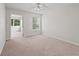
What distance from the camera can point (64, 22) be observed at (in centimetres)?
564

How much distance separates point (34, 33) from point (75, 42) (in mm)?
4503

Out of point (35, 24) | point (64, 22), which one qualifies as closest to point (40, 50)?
point (64, 22)

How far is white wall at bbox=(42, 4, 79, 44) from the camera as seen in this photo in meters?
4.83

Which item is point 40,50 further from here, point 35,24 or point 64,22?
point 35,24

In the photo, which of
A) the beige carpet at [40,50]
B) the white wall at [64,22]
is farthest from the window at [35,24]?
the beige carpet at [40,50]

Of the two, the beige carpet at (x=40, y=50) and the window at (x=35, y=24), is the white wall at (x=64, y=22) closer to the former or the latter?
the beige carpet at (x=40, y=50)

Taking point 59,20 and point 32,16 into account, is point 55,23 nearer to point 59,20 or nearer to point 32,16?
point 59,20

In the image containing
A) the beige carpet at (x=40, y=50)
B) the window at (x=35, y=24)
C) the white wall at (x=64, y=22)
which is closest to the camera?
the beige carpet at (x=40, y=50)

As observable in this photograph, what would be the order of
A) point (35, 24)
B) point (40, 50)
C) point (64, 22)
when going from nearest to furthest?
1. point (40, 50)
2. point (64, 22)
3. point (35, 24)

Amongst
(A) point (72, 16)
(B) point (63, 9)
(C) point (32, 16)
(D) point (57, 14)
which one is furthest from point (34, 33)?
(A) point (72, 16)

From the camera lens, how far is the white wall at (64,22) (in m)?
4.83

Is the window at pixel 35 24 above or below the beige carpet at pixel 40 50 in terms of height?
above

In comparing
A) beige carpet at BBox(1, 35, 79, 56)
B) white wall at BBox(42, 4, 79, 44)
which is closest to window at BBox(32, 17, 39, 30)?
white wall at BBox(42, 4, 79, 44)

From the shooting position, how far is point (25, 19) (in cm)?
786
